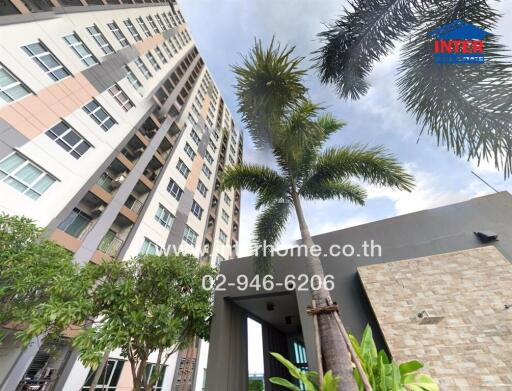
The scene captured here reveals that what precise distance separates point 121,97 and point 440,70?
19340 mm

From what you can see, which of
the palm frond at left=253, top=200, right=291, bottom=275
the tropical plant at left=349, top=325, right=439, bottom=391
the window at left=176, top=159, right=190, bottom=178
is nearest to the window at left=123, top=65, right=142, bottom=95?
the window at left=176, top=159, right=190, bottom=178

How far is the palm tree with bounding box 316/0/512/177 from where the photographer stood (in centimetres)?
282

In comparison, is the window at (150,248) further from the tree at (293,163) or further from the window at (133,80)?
the window at (133,80)

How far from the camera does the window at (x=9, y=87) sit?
963 centimetres

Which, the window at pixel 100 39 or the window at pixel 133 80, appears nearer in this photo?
the window at pixel 100 39

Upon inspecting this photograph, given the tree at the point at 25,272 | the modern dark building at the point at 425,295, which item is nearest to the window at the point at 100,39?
the tree at the point at 25,272

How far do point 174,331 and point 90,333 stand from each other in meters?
2.10

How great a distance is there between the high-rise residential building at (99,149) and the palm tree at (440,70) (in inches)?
456

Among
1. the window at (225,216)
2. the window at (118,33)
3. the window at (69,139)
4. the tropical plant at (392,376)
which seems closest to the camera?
the tropical plant at (392,376)

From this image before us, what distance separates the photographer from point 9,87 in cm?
986

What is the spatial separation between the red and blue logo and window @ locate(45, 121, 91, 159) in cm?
1555

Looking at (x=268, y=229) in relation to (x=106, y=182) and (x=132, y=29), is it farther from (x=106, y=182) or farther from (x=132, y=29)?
(x=132, y=29)

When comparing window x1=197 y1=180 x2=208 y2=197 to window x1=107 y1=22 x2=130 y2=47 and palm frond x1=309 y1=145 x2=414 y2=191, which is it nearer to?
window x1=107 y1=22 x2=130 y2=47

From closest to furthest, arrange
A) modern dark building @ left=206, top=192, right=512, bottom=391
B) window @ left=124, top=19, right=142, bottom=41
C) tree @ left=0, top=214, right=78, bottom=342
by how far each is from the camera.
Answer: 1. modern dark building @ left=206, top=192, right=512, bottom=391
2. tree @ left=0, top=214, right=78, bottom=342
3. window @ left=124, top=19, right=142, bottom=41
